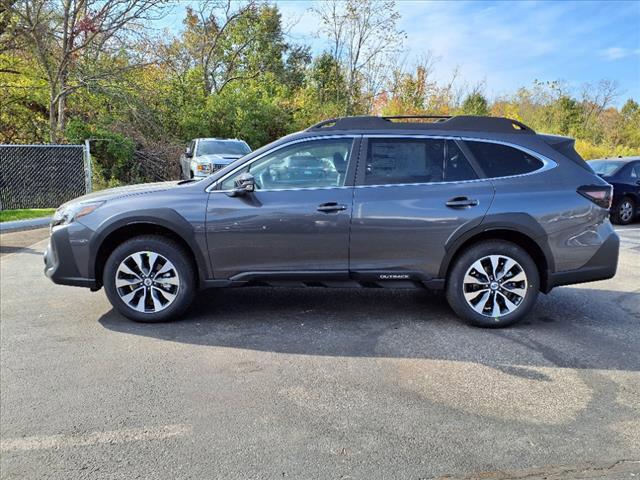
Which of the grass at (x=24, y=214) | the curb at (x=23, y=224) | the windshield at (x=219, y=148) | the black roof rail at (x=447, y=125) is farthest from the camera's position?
the windshield at (x=219, y=148)

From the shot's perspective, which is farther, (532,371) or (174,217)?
(174,217)

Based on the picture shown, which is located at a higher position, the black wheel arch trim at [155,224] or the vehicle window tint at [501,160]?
the vehicle window tint at [501,160]

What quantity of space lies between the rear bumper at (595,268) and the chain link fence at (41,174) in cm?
1214

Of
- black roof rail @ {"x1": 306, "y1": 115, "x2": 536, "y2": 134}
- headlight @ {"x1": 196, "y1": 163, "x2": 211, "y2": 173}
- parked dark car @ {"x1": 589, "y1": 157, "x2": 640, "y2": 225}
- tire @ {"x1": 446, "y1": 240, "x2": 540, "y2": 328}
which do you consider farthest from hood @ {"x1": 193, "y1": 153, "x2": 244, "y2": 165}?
parked dark car @ {"x1": 589, "y1": 157, "x2": 640, "y2": 225}

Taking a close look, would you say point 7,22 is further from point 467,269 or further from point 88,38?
point 467,269

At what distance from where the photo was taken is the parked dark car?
11.5 metres

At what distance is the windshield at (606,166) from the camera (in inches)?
468

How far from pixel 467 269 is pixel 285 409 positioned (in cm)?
221

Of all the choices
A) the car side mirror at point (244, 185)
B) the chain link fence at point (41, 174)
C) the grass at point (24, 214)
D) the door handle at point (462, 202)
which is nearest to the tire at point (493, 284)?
the door handle at point (462, 202)

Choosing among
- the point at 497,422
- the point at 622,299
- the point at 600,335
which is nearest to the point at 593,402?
the point at 497,422

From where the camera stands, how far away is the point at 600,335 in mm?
4297

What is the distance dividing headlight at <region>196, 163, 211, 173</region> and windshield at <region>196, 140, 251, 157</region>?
3.50 feet

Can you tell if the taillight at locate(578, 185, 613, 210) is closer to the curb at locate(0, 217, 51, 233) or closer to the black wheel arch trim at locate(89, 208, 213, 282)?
the black wheel arch trim at locate(89, 208, 213, 282)

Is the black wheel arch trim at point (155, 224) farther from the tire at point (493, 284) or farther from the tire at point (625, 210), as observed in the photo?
the tire at point (625, 210)
